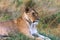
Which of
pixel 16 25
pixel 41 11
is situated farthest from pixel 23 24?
pixel 41 11

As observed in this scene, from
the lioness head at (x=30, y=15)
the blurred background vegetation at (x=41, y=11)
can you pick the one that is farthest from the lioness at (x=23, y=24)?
the blurred background vegetation at (x=41, y=11)

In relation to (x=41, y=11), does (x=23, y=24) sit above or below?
below

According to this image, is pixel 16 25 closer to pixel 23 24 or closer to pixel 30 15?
pixel 23 24

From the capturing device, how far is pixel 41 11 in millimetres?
6359

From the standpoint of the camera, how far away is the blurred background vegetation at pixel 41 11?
229 inches

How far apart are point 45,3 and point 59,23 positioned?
0.91 m

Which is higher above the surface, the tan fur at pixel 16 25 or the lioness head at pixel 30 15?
the lioness head at pixel 30 15

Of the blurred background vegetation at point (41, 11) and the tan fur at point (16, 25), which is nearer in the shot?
the tan fur at point (16, 25)

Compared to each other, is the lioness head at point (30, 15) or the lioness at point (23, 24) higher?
the lioness head at point (30, 15)

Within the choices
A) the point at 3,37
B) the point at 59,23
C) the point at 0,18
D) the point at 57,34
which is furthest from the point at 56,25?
the point at 3,37

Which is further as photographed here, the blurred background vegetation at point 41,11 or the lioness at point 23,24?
the blurred background vegetation at point 41,11

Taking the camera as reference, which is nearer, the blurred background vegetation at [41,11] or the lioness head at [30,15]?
the lioness head at [30,15]

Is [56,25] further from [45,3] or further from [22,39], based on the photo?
[22,39]

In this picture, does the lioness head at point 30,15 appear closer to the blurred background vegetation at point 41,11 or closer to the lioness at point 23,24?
the lioness at point 23,24
